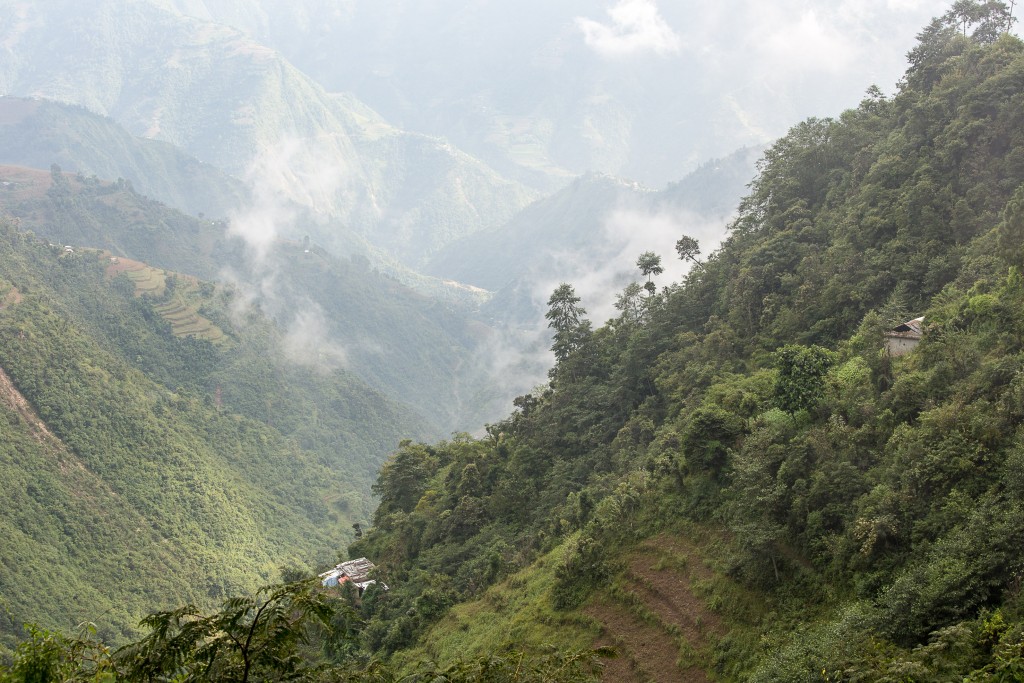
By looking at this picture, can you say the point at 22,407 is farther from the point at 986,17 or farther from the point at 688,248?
the point at 986,17

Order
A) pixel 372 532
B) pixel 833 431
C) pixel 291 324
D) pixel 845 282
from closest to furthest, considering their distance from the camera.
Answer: pixel 833 431 < pixel 845 282 < pixel 372 532 < pixel 291 324

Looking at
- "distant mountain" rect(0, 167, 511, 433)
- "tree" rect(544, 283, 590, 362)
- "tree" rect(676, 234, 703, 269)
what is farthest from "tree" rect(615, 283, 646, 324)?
"distant mountain" rect(0, 167, 511, 433)

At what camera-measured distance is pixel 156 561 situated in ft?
237

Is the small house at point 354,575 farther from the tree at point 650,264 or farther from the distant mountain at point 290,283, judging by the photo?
the distant mountain at point 290,283

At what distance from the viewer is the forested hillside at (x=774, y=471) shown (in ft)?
54.3

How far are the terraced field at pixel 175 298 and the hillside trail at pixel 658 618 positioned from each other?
107 metres

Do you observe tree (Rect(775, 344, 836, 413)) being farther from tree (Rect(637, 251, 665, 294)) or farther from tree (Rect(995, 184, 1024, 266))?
tree (Rect(637, 251, 665, 294))

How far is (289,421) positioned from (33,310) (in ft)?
127

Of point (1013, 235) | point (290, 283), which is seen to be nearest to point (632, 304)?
point (1013, 235)

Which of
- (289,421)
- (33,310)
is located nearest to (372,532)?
(33,310)

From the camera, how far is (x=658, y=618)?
24.8m

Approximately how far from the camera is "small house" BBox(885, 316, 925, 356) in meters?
27.6

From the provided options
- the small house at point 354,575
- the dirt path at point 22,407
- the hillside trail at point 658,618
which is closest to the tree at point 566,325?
the small house at point 354,575

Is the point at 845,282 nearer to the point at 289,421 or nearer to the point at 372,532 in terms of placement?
the point at 372,532
